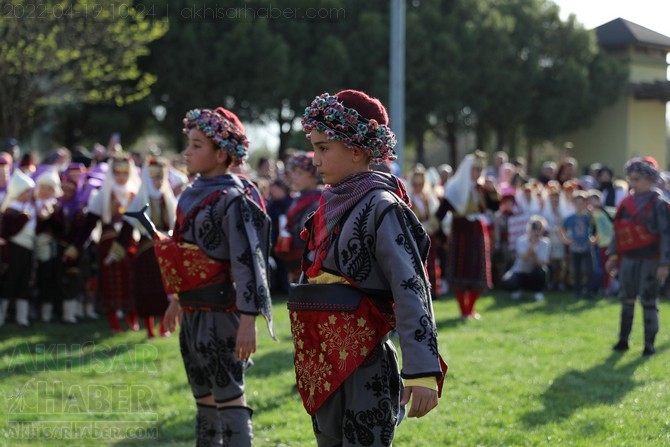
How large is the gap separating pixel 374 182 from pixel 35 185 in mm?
8294

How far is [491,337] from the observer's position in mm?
9625

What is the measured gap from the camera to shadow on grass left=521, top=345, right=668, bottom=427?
21.0 ft

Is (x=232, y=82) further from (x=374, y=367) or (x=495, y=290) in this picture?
(x=374, y=367)

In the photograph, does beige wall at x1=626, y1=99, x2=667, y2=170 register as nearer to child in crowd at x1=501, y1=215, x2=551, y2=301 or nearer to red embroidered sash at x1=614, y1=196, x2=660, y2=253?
child in crowd at x1=501, y1=215, x2=551, y2=301

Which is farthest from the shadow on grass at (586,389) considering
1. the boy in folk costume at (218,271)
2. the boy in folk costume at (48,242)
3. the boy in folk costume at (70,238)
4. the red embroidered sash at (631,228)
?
the boy in folk costume at (48,242)

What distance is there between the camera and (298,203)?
8055mm

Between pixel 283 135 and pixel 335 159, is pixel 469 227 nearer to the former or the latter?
pixel 335 159

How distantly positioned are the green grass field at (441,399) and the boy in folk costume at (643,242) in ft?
1.78

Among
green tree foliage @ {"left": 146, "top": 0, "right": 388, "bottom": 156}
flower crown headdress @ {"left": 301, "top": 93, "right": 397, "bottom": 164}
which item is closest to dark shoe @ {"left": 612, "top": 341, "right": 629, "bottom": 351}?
flower crown headdress @ {"left": 301, "top": 93, "right": 397, "bottom": 164}

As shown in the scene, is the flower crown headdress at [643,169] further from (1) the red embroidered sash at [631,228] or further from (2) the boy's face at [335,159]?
(2) the boy's face at [335,159]

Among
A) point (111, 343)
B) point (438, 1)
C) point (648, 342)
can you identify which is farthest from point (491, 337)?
point (438, 1)

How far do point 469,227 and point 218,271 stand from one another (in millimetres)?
6652

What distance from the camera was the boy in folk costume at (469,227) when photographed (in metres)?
10.6

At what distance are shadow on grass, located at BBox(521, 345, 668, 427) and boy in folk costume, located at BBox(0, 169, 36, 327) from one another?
6.48 m
